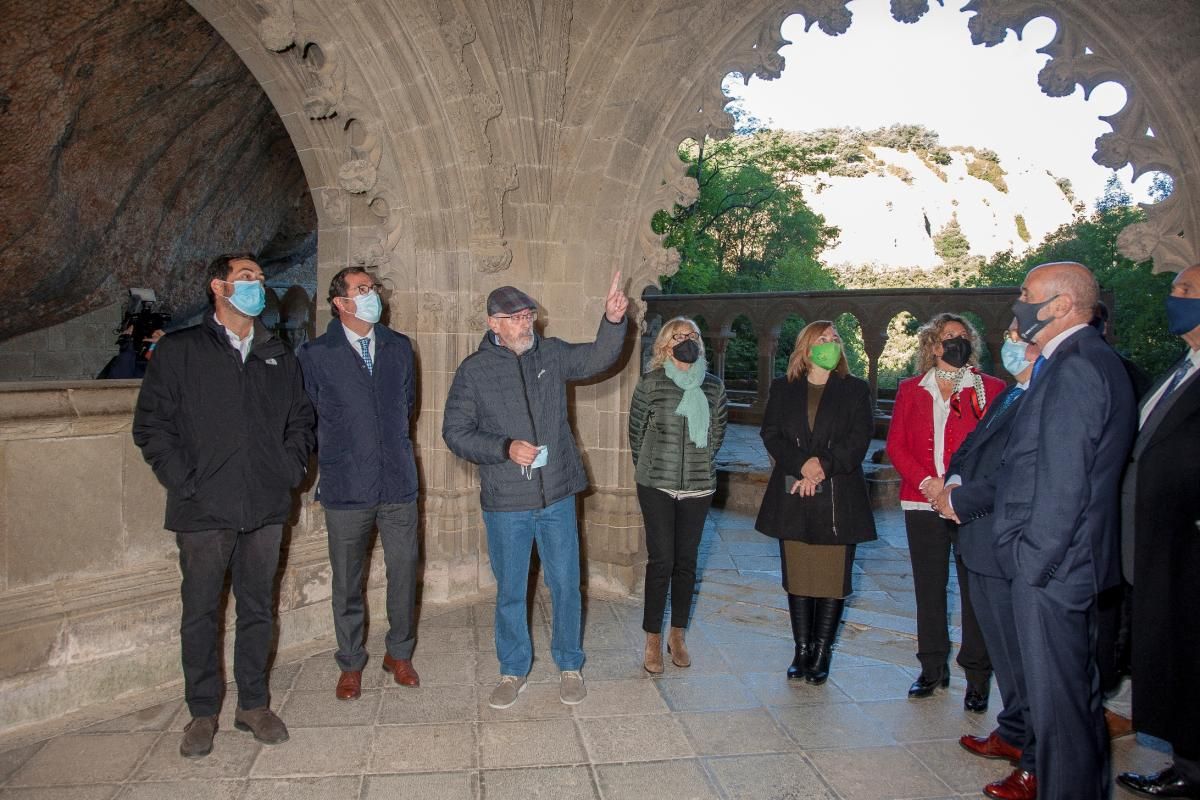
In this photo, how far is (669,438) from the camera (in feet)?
12.0

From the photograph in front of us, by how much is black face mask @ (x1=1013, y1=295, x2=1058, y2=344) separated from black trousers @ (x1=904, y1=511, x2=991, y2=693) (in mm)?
1170

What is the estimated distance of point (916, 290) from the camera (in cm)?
1123

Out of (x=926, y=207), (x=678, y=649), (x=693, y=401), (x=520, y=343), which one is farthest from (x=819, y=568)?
(x=926, y=207)

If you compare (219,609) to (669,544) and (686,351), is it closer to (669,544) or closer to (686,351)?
(669,544)

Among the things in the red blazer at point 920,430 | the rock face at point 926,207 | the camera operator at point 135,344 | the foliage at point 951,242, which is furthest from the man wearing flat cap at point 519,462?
the foliage at point 951,242

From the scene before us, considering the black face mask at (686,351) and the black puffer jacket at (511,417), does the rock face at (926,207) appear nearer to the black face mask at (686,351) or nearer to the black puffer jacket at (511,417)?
the black face mask at (686,351)

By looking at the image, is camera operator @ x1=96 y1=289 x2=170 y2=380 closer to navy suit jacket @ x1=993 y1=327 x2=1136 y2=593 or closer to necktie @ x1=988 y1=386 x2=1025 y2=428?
necktie @ x1=988 y1=386 x2=1025 y2=428

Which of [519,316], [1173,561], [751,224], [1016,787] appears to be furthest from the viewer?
[751,224]

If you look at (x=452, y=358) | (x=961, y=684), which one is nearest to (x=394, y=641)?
(x=452, y=358)

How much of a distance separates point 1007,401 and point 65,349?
24.1 feet

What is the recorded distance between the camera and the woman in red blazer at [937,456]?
3.38 metres

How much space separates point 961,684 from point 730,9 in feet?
11.7

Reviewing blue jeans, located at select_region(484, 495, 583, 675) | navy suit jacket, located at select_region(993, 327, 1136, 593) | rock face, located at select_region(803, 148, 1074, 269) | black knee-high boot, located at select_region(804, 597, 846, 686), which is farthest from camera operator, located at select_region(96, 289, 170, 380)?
rock face, located at select_region(803, 148, 1074, 269)

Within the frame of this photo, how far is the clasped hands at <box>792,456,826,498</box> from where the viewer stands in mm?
3484
